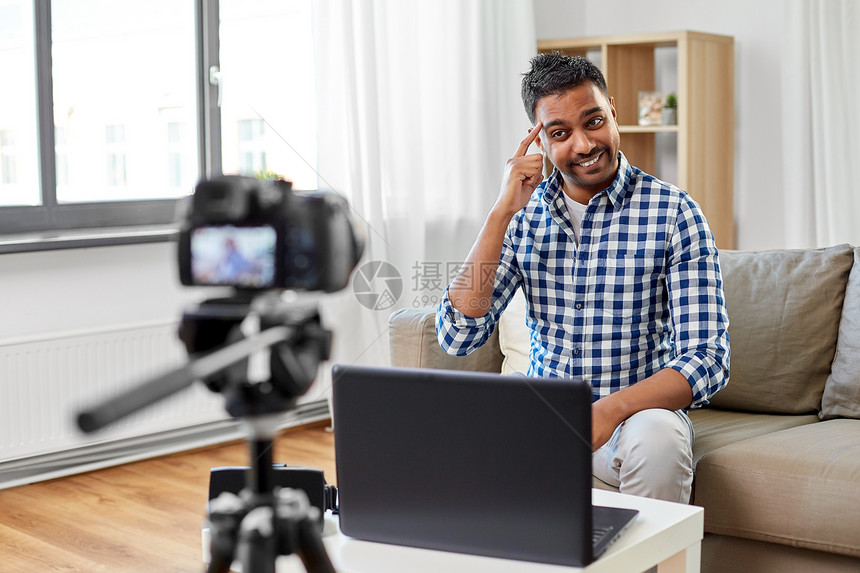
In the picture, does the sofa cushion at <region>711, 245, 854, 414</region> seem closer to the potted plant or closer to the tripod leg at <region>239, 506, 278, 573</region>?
the potted plant

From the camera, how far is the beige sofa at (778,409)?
1771mm

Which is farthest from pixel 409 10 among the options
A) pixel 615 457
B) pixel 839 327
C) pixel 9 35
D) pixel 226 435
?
pixel 615 457

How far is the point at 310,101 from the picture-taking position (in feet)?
11.5

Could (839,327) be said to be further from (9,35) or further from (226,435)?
(9,35)

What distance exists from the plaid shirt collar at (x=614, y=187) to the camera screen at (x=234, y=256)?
1.28 m

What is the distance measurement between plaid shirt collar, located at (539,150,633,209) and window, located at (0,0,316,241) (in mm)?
1181

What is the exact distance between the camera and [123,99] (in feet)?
11.1

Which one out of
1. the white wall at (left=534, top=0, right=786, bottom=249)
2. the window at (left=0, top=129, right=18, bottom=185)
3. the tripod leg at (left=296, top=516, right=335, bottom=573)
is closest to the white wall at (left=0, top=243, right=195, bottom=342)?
the window at (left=0, top=129, right=18, bottom=185)

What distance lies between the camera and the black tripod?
68cm

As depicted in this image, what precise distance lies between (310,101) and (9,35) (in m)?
0.98

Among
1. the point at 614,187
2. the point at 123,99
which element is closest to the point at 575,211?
the point at 614,187

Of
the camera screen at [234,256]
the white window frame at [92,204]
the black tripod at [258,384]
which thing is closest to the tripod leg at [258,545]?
the black tripod at [258,384]

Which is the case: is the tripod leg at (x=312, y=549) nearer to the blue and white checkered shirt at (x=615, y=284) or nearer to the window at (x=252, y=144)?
the blue and white checkered shirt at (x=615, y=284)

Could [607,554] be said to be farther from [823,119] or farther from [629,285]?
[823,119]
